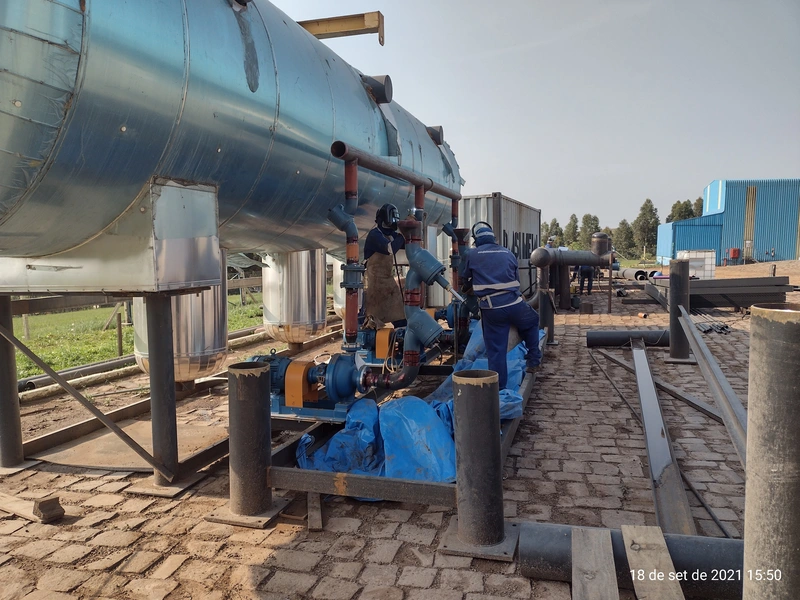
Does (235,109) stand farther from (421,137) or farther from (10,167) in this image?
(421,137)

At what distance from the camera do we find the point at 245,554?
115 inches

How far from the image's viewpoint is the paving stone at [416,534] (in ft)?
10.00

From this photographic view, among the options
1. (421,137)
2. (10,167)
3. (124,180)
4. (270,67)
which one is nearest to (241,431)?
(124,180)

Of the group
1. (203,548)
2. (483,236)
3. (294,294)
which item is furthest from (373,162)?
(203,548)

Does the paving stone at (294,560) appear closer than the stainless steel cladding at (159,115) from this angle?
No

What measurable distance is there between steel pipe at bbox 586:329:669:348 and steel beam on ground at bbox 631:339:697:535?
3032 millimetres

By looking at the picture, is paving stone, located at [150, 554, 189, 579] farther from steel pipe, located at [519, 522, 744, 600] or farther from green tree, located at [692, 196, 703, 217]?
green tree, located at [692, 196, 703, 217]

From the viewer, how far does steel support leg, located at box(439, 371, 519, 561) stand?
2824mm

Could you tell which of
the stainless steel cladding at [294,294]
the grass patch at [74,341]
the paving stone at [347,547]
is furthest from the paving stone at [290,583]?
the grass patch at [74,341]

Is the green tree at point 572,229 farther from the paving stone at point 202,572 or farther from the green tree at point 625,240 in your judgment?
the paving stone at point 202,572

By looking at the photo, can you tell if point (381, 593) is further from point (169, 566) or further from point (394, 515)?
point (169, 566)

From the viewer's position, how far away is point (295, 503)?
139 inches

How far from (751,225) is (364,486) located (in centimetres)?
4220

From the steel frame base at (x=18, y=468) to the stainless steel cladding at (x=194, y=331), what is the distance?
44.0 inches
